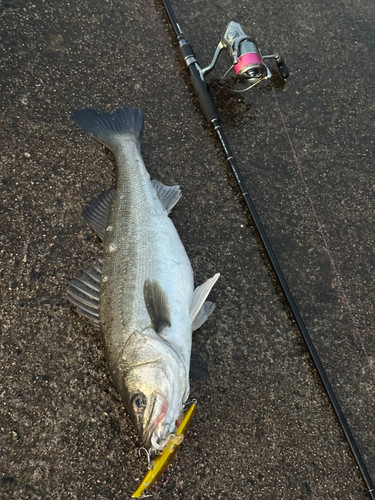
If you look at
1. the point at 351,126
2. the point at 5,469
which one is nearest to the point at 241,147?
the point at 351,126

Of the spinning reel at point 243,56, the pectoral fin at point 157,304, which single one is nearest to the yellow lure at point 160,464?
the pectoral fin at point 157,304

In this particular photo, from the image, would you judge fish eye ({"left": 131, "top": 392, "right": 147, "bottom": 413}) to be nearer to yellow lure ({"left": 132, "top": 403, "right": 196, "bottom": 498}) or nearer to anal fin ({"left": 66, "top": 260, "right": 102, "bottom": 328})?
yellow lure ({"left": 132, "top": 403, "right": 196, "bottom": 498})

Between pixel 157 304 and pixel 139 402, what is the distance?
0.50m

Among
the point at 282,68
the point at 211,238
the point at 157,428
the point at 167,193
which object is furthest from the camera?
the point at 282,68

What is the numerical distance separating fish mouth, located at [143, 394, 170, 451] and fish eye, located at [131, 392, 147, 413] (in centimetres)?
5

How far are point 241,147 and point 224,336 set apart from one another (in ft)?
4.70

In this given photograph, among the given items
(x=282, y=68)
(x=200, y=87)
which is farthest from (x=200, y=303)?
(x=282, y=68)

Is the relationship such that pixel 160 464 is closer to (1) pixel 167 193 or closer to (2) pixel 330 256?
(1) pixel 167 193

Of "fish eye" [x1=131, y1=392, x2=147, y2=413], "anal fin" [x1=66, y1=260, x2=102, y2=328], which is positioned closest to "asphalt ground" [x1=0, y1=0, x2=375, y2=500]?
"anal fin" [x1=66, y1=260, x2=102, y2=328]

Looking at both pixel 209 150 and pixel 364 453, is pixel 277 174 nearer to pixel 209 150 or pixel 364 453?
pixel 209 150

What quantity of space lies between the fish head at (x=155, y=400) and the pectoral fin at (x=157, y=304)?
207mm

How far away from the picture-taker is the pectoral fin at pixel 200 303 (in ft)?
7.04

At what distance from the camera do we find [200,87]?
278 centimetres

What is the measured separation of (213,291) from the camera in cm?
249
